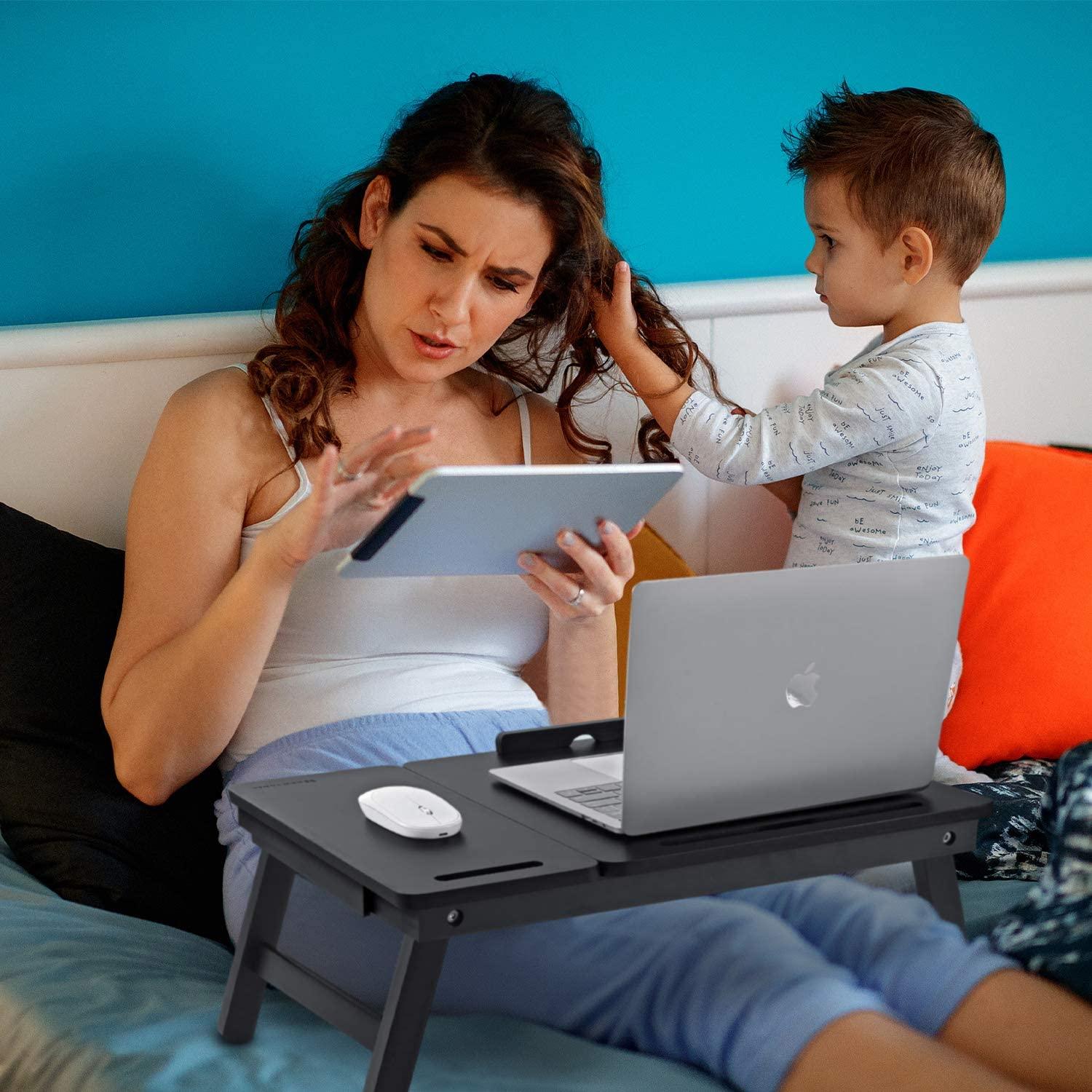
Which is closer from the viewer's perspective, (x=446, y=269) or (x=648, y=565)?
(x=446, y=269)

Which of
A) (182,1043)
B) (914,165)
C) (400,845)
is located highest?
(914,165)

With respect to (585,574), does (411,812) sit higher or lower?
lower

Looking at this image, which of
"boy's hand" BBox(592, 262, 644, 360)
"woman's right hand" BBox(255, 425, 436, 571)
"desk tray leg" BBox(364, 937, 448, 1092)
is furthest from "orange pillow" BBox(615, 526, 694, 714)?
"desk tray leg" BBox(364, 937, 448, 1092)

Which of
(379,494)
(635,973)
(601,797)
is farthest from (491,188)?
(635,973)

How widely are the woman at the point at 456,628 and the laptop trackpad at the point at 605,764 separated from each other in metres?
0.11

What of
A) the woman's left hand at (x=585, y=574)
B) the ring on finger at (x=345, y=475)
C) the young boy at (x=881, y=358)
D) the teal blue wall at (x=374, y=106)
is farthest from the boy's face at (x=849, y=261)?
the ring on finger at (x=345, y=475)

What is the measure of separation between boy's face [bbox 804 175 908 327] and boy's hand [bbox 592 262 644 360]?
0.23 meters

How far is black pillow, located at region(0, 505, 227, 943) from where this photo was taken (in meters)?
1.31

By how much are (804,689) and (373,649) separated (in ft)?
1.86

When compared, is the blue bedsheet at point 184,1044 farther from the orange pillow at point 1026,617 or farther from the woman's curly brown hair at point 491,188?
the orange pillow at point 1026,617

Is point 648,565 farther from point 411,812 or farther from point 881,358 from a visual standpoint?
point 411,812

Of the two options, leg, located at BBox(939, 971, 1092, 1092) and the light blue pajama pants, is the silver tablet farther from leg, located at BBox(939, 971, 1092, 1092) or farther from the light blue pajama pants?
leg, located at BBox(939, 971, 1092, 1092)

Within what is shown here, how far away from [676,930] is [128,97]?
109cm

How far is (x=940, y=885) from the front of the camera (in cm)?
113
